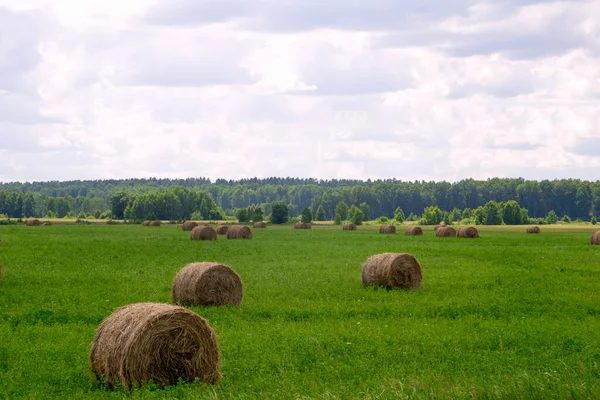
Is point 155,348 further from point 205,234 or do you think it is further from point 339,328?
point 205,234

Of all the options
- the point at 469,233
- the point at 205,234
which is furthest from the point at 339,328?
the point at 469,233

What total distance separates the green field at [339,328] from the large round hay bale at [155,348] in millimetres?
419

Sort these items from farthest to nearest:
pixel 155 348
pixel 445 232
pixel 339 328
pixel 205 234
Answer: pixel 445 232 → pixel 205 234 → pixel 339 328 → pixel 155 348

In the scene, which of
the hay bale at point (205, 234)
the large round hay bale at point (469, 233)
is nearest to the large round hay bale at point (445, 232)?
the large round hay bale at point (469, 233)

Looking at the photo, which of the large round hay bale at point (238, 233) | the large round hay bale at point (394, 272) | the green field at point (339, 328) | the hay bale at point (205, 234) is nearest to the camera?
the green field at point (339, 328)

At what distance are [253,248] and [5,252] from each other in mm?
15105

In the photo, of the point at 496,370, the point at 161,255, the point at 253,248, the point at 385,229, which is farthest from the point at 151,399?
the point at 385,229

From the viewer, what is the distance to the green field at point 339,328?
1413 cm

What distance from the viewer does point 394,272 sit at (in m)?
30.0

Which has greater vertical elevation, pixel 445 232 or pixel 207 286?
pixel 445 232

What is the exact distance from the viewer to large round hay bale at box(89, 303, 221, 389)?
14.7 metres

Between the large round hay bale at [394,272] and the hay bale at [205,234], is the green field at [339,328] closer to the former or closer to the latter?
the large round hay bale at [394,272]

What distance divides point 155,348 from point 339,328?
7015mm

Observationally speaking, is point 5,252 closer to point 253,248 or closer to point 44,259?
point 44,259
